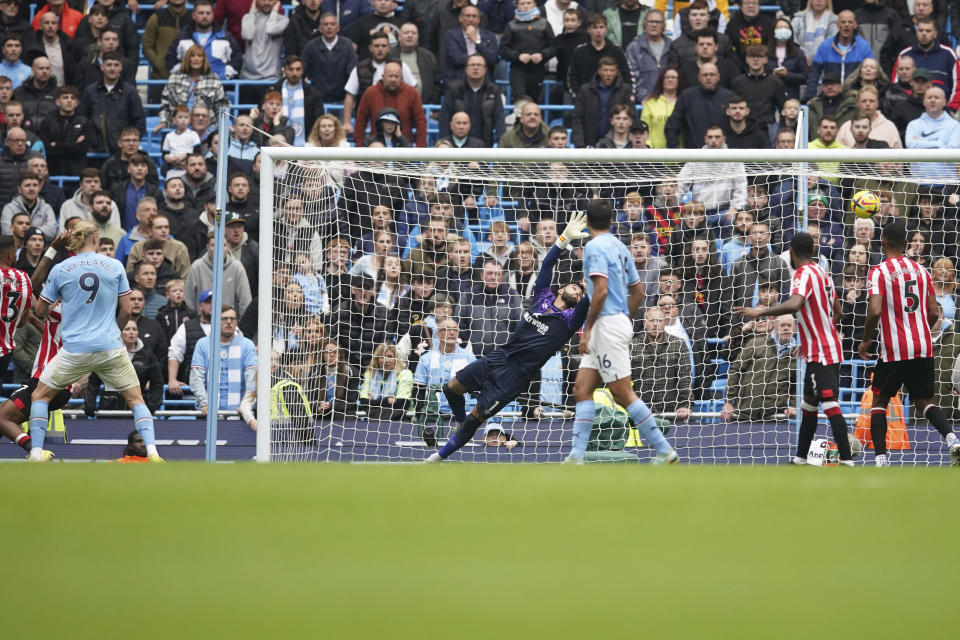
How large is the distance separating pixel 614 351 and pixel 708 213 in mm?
3355

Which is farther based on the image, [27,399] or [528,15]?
[528,15]

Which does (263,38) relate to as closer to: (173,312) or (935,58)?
(173,312)

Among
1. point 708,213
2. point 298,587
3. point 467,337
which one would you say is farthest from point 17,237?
point 298,587

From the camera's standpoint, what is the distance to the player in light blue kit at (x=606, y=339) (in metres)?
8.29

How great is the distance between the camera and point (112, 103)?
1442cm

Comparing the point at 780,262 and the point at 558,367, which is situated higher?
the point at 780,262

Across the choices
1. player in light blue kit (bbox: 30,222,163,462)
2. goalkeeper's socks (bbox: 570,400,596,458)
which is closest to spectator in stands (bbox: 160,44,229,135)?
player in light blue kit (bbox: 30,222,163,462)

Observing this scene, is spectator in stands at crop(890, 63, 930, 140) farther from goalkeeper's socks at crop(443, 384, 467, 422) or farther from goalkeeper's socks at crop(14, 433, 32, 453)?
goalkeeper's socks at crop(14, 433, 32, 453)

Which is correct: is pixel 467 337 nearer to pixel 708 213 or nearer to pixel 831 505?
pixel 708 213

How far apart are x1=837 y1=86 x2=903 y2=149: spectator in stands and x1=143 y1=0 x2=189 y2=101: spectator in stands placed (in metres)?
8.94

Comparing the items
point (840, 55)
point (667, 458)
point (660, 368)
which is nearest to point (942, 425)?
point (667, 458)

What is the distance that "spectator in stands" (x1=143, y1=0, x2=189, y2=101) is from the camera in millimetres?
15477

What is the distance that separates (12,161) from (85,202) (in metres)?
1.22

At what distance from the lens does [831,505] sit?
403 centimetres
